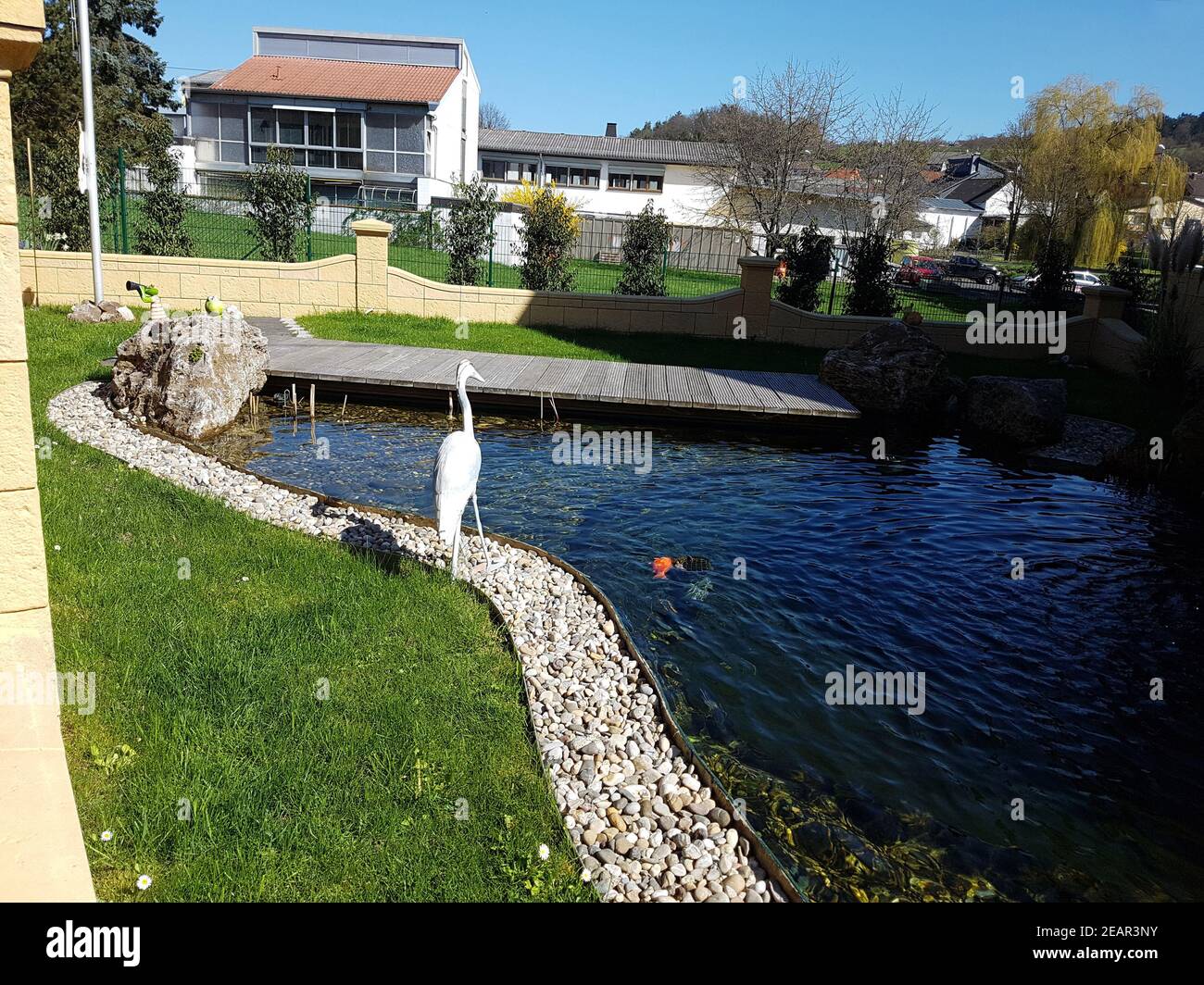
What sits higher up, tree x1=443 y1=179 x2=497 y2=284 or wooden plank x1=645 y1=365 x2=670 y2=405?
tree x1=443 y1=179 x2=497 y2=284

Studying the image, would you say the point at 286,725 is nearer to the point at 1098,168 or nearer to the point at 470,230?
the point at 470,230

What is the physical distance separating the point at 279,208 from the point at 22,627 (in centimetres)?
1728

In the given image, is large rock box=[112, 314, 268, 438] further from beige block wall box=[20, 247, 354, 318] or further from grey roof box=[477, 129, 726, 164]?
grey roof box=[477, 129, 726, 164]

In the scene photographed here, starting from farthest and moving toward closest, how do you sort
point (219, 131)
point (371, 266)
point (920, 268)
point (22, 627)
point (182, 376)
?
1. point (219, 131)
2. point (920, 268)
3. point (371, 266)
4. point (182, 376)
5. point (22, 627)

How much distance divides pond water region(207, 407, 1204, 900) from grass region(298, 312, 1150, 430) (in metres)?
4.53

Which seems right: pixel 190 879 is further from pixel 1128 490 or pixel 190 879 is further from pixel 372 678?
pixel 1128 490

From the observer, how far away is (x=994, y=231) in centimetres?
5372

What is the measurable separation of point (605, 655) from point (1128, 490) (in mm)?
8609

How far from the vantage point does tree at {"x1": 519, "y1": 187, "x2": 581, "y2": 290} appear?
1958 cm

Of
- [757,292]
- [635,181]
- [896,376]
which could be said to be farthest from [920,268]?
[635,181]

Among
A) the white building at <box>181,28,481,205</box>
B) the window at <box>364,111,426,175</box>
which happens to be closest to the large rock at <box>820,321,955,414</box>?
the white building at <box>181,28,481,205</box>

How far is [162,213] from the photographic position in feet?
60.9

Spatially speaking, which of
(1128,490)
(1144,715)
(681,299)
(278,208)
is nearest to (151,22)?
(278,208)

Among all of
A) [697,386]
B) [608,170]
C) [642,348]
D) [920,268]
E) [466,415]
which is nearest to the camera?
[466,415]
